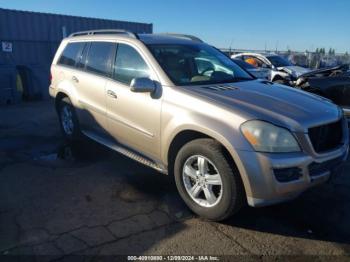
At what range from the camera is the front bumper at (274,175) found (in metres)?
2.99

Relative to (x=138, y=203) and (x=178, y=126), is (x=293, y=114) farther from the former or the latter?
(x=138, y=203)

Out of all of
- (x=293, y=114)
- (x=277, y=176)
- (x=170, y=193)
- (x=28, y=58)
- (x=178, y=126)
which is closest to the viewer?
(x=277, y=176)

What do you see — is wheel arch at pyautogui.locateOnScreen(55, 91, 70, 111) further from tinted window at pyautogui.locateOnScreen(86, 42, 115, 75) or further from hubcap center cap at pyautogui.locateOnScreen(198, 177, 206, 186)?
hubcap center cap at pyautogui.locateOnScreen(198, 177, 206, 186)

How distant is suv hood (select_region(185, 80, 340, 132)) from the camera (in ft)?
10.4

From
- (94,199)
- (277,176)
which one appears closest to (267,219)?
(277,176)

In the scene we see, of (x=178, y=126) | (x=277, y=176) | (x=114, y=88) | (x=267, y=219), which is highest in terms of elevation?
(x=114, y=88)

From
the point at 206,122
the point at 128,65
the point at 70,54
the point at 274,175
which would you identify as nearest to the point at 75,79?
the point at 70,54

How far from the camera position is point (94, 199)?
4035mm

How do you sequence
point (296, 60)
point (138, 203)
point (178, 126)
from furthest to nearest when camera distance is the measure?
point (296, 60) → point (138, 203) → point (178, 126)

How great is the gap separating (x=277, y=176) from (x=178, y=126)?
1081 mm

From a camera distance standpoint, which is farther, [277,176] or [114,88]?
[114,88]

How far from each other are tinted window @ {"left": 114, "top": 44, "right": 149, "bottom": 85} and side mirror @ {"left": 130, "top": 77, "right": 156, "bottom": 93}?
29 cm

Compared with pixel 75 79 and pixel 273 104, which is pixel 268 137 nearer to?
pixel 273 104

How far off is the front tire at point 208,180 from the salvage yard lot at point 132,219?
0.56 feet
